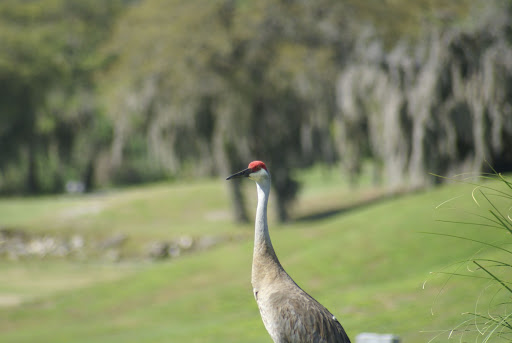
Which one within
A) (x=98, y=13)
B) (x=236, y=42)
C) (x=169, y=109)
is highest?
(x=98, y=13)

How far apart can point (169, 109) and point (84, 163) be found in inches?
831

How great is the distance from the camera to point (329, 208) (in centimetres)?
3178

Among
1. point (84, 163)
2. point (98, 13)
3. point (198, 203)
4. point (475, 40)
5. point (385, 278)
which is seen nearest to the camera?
point (385, 278)

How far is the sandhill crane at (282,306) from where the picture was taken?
589cm

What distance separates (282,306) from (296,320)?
0.17 metres

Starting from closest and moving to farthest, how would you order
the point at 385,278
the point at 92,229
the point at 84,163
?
the point at 385,278 → the point at 92,229 → the point at 84,163

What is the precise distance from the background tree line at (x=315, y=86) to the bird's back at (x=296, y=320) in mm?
15366

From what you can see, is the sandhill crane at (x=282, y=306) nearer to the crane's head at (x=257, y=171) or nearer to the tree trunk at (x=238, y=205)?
the crane's head at (x=257, y=171)

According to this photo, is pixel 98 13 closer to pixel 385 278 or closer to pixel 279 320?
pixel 385 278

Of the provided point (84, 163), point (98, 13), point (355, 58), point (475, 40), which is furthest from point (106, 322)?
point (98, 13)

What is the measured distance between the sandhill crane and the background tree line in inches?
598

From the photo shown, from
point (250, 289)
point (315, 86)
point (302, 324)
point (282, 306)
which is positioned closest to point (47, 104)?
point (315, 86)

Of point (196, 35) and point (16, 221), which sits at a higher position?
point (196, 35)

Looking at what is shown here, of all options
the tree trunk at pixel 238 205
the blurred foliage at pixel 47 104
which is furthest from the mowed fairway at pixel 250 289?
the blurred foliage at pixel 47 104
